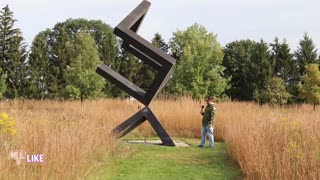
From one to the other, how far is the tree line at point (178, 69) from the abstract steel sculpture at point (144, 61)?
12996mm

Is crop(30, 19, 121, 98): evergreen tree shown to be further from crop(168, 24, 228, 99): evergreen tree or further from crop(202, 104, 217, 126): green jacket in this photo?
crop(202, 104, 217, 126): green jacket

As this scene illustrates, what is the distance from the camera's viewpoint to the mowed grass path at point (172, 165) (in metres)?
5.97

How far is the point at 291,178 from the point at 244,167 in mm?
1361

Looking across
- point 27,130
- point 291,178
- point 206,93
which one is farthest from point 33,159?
point 206,93

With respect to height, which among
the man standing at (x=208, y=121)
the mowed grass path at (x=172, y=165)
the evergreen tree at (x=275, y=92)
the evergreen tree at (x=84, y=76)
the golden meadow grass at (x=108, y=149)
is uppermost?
the evergreen tree at (x=84, y=76)

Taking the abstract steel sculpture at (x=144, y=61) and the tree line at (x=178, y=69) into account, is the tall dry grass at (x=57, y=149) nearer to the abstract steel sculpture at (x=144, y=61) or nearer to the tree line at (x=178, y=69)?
the abstract steel sculpture at (x=144, y=61)

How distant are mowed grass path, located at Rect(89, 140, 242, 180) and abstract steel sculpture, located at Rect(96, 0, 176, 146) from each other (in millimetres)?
714

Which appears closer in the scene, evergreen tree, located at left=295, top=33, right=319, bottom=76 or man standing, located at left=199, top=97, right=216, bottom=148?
man standing, located at left=199, top=97, right=216, bottom=148

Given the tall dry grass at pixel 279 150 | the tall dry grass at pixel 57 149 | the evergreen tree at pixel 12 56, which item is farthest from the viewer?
the evergreen tree at pixel 12 56

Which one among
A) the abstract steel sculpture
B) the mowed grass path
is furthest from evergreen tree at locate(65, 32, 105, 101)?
the mowed grass path

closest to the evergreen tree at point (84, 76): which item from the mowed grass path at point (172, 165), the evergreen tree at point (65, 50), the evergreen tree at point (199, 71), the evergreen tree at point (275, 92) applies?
the evergreen tree at point (65, 50)

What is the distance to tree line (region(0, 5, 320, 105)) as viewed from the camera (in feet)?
82.5

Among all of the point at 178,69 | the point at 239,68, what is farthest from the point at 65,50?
the point at 239,68

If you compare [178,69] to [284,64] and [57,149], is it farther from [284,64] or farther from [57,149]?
[57,149]
